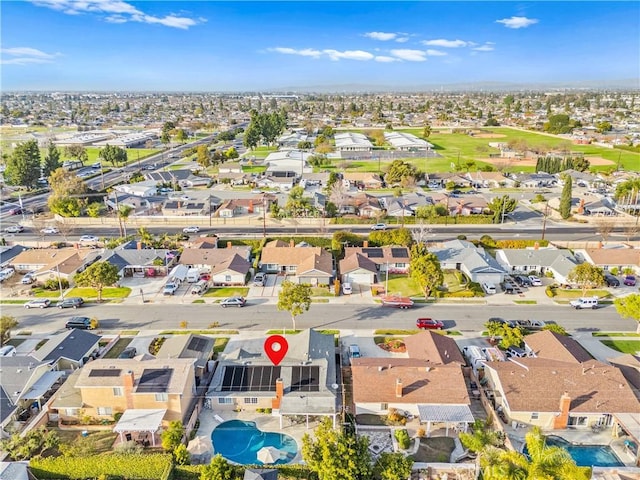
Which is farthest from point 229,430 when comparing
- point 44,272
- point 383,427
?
point 44,272

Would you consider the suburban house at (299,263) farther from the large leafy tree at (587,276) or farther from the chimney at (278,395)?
the large leafy tree at (587,276)

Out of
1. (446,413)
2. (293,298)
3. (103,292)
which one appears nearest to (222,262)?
(103,292)

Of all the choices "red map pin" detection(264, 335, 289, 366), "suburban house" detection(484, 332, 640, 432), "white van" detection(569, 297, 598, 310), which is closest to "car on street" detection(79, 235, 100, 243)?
"red map pin" detection(264, 335, 289, 366)

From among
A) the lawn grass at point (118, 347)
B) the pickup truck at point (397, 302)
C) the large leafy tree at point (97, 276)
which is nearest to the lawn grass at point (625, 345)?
the pickup truck at point (397, 302)

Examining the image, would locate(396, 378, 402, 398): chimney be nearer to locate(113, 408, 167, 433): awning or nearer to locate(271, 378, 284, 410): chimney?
locate(271, 378, 284, 410): chimney

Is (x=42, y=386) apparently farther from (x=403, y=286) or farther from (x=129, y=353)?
(x=403, y=286)
